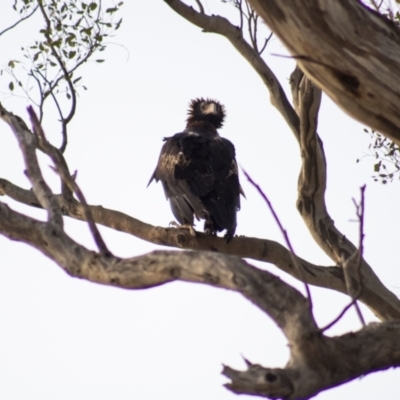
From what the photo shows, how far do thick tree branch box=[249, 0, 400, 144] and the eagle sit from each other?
358 centimetres

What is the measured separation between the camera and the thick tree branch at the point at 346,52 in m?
5.14

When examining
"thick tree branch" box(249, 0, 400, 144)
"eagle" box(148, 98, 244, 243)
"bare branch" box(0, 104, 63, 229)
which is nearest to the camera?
"bare branch" box(0, 104, 63, 229)

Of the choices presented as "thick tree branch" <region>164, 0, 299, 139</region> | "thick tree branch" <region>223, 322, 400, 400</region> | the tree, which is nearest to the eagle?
"thick tree branch" <region>164, 0, 299, 139</region>

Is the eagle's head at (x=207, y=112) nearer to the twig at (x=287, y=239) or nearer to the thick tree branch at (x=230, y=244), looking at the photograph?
the thick tree branch at (x=230, y=244)

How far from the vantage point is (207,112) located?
1205 centimetres

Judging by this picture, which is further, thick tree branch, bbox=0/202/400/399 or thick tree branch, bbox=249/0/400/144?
thick tree branch, bbox=249/0/400/144

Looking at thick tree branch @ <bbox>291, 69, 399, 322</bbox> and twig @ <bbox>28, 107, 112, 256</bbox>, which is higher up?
thick tree branch @ <bbox>291, 69, 399, 322</bbox>

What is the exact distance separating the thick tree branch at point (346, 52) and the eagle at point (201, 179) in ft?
11.7

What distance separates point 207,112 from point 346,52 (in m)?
6.94

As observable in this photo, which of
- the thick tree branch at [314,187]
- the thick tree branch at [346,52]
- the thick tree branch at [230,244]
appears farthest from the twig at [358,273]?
the thick tree branch at [314,187]

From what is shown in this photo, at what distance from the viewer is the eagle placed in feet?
30.4

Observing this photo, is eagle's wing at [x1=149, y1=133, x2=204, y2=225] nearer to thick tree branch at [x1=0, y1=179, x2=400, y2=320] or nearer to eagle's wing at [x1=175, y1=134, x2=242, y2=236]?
eagle's wing at [x1=175, y1=134, x2=242, y2=236]

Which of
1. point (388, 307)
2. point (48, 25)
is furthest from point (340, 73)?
point (48, 25)

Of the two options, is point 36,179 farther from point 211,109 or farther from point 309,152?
point 211,109
